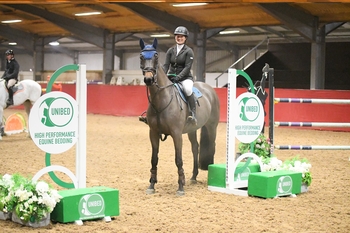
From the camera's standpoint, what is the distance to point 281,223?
564cm

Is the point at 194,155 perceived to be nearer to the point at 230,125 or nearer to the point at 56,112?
the point at 230,125

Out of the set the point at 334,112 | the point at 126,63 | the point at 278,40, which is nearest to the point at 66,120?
the point at 334,112

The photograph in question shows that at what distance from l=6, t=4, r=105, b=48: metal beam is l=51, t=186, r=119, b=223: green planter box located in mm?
20435

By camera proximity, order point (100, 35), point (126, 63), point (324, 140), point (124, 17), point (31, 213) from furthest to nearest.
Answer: point (126, 63)
point (100, 35)
point (124, 17)
point (324, 140)
point (31, 213)

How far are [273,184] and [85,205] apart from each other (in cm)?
270

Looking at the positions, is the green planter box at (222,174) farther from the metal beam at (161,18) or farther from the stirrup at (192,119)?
the metal beam at (161,18)

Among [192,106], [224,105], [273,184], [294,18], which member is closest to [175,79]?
[192,106]

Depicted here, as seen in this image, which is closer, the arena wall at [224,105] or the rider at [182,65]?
the rider at [182,65]

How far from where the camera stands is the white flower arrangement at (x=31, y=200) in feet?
17.0

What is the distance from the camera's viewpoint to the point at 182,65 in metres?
7.74

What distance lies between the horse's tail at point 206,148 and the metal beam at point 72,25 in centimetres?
1820

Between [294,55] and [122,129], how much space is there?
12.2 m

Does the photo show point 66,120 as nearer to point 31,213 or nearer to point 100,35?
point 31,213

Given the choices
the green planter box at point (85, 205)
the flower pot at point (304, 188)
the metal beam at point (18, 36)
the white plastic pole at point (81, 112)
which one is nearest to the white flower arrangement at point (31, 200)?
the green planter box at point (85, 205)
